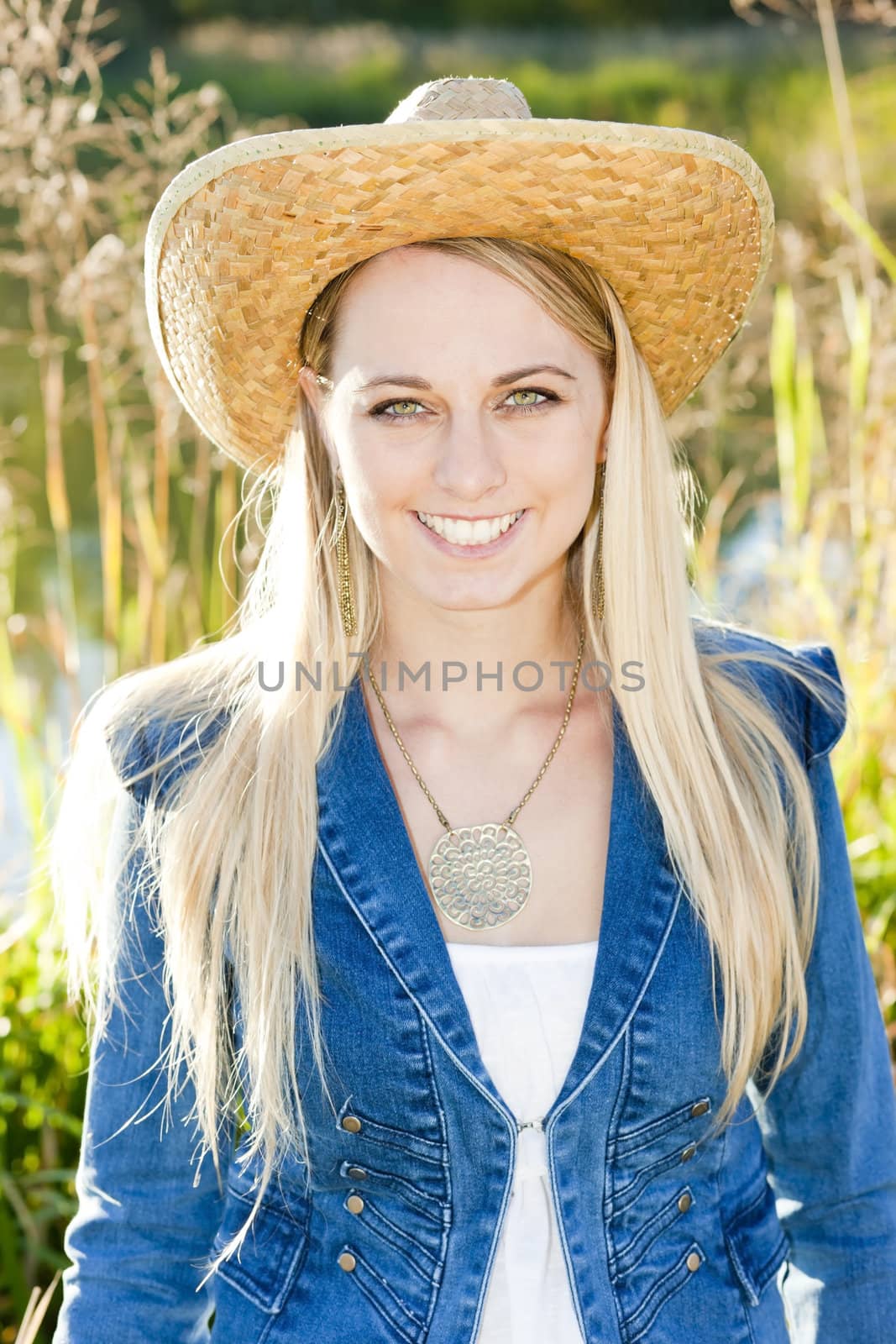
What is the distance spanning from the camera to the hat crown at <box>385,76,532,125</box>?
1.47 meters

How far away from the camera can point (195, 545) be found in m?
3.02

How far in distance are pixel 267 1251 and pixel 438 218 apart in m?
1.07

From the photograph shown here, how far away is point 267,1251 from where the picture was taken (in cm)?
149

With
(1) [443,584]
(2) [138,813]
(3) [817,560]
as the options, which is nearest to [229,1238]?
(2) [138,813]

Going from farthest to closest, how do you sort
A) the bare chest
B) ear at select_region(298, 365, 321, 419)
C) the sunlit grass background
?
1. the sunlit grass background
2. ear at select_region(298, 365, 321, 419)
3. the bare chest

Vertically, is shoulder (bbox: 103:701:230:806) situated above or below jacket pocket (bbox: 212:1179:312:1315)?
above

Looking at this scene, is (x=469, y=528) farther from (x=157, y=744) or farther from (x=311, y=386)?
(x=157, y=744)

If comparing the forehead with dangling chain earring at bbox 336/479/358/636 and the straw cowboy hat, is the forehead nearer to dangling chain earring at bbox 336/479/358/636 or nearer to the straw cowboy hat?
the straw cowboy hat

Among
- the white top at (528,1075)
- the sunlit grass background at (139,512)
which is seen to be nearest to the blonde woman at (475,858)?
the white top at (528,1075)

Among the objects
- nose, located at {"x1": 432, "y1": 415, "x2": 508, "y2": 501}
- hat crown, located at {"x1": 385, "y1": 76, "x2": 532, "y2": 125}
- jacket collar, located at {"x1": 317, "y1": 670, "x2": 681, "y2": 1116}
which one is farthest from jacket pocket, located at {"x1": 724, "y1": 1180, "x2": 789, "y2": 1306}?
hat crown, located at {"x1": 385, "y1": 76, "x2": 532, "y2": 125}

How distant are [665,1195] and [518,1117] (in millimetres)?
174

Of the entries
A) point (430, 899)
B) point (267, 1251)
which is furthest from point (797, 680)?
point (267, 1251)

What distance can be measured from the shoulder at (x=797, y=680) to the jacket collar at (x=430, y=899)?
0.53 ft

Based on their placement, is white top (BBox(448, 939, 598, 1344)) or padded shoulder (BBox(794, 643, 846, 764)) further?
padded shoulder (BBox(794, 643, 846, 764))
